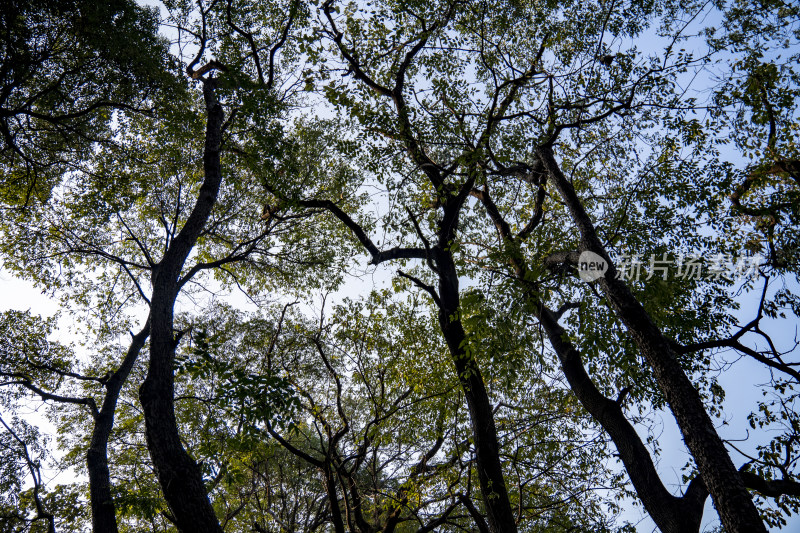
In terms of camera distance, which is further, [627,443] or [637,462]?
[627,443]

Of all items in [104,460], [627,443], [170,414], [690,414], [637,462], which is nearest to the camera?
[690,414]

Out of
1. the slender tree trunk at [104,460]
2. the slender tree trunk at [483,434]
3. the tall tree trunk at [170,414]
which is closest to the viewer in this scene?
the tall tree trunk at [170,414]

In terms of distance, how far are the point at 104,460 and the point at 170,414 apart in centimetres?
480

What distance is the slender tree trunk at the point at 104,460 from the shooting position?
6816mm

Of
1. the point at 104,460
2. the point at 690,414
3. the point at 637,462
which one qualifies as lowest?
the point at 637,462

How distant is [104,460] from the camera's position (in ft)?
26.8

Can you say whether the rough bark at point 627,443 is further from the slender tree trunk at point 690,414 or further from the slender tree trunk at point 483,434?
the slender tree trunk at point 483,434

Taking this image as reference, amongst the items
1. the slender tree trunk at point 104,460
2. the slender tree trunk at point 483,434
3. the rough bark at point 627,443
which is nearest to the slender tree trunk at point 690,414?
the rough bark at point 627,443

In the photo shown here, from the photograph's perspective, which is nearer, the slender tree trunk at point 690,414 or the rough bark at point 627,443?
the slender tree trunk at point 690,414

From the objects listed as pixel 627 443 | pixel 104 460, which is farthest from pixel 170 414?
pixel 627 443

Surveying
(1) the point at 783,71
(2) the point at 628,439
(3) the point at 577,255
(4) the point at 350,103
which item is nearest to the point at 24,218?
(4) the point at 350,103

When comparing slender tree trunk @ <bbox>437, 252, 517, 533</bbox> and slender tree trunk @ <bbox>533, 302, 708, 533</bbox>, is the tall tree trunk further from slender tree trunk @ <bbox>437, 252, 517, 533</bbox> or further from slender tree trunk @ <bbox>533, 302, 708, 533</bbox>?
slender tree trunk @ <bbox>533, 302, 708, 533</bbox>

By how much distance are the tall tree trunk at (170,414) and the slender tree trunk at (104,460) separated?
2.67 m

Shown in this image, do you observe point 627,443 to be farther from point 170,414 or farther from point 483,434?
point 170,414
